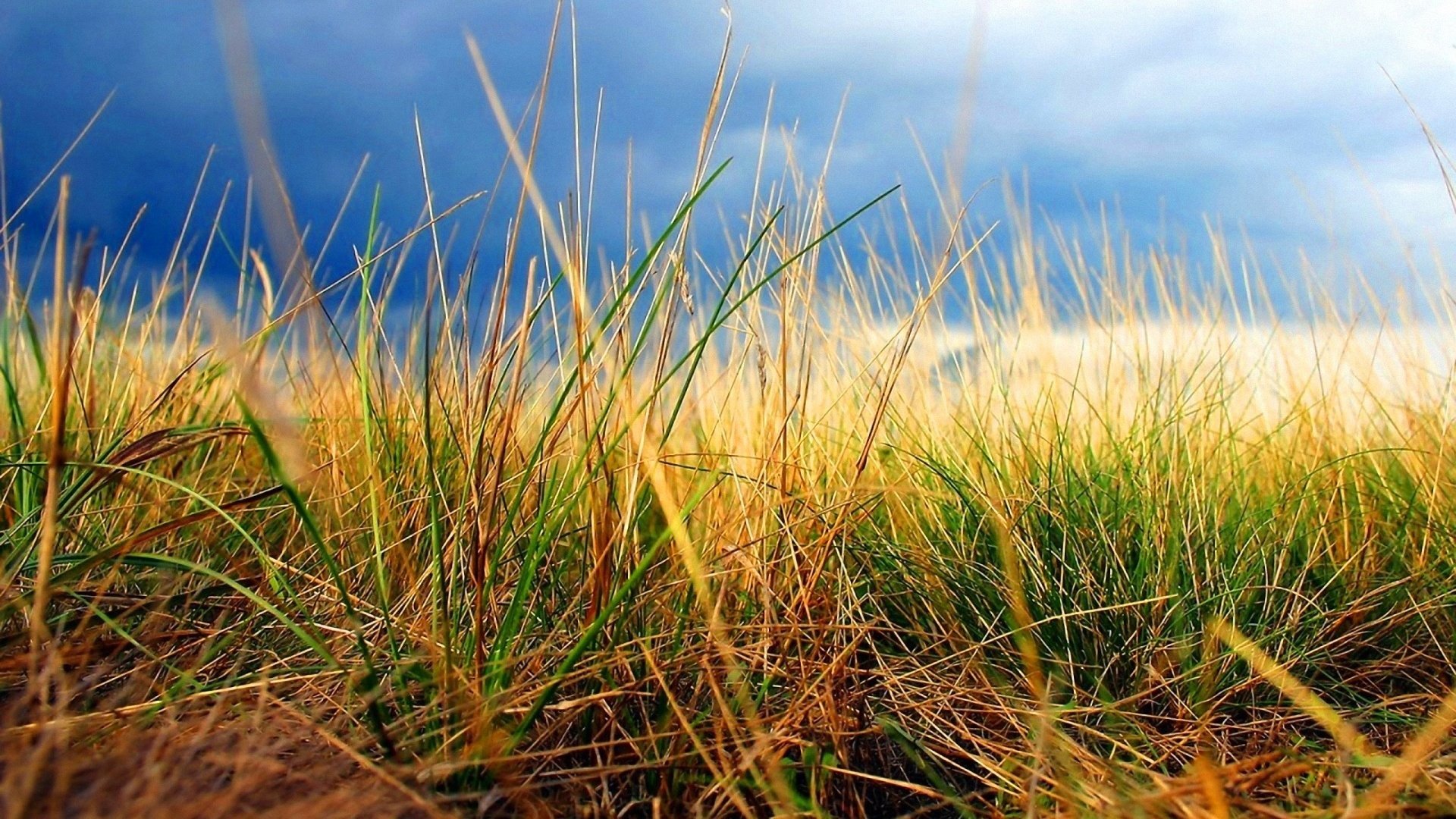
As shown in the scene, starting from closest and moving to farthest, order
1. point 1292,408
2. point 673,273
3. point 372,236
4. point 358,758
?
point 358,758, point 673,273, point 372,236, point 1292,408

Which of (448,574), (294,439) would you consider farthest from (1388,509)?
(294,439)

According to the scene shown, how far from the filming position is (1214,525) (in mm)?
1735

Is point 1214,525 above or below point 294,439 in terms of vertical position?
below

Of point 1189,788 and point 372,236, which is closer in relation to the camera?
point 1189,788

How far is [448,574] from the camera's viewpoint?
139cm

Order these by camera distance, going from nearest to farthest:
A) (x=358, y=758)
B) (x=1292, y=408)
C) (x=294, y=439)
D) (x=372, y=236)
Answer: (x=294, y=439) < (x=358, y=758) < (x=372, y=236) < (x=1292, y=408)

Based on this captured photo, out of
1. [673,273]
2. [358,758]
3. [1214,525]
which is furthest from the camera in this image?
[1214,525]

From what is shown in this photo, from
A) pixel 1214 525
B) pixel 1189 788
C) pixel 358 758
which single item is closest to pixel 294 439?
pixel 358 758

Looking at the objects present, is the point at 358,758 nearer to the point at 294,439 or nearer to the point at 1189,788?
the point at 294,439

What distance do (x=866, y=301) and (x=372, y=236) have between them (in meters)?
1.05

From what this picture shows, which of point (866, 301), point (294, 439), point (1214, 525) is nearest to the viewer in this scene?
point (294, 439)

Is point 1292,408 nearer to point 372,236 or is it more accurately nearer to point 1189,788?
point 1189,788

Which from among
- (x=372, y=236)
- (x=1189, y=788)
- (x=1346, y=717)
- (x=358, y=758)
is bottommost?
(x=1346, y=717)

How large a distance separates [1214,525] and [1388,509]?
74 cm
